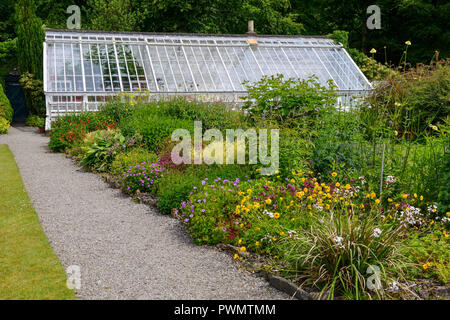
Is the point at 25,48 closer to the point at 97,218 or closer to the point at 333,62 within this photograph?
the point at 333,62

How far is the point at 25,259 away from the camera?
4.46 meters

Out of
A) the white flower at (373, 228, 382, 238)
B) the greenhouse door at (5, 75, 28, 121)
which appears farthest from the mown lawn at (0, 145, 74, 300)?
the greenhouse door at (5, 75, 28, 121)

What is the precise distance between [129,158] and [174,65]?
8544 mm

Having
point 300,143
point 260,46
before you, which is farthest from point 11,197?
point 260,46

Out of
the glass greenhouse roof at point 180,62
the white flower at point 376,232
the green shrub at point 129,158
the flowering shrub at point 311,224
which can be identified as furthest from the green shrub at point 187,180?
the glass greenhouse roof at point 180,62

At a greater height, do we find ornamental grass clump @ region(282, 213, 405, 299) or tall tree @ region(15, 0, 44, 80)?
tall tree @ region(15, 0, 44, 80)

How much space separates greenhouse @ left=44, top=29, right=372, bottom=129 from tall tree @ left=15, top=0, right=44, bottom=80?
2.58 metres

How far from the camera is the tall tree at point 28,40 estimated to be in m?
18.0

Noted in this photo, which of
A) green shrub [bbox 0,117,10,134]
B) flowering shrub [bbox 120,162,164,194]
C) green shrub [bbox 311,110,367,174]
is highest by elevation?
green shrub [bbox 311,110,367,174]

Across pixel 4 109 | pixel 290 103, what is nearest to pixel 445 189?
pixel 290 103

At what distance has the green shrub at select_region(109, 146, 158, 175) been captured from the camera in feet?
26.1

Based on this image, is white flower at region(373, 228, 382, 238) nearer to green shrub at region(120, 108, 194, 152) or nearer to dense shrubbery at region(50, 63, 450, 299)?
dense shrubbery at region(50, 63, 450, 299)
